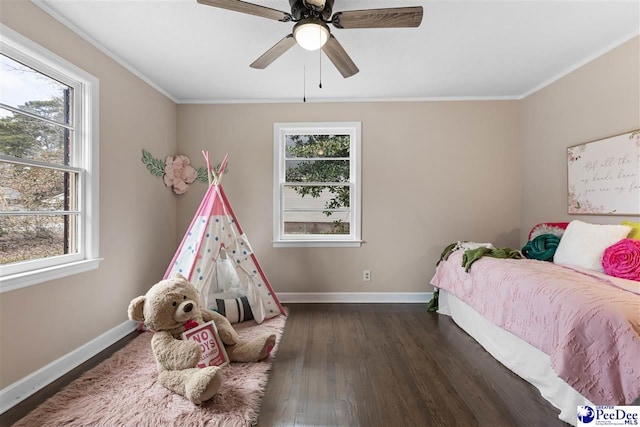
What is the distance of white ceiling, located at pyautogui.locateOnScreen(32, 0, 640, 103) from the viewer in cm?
200

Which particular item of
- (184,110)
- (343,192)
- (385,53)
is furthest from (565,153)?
(184,110)

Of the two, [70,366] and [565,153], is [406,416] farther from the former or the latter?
[565,153]

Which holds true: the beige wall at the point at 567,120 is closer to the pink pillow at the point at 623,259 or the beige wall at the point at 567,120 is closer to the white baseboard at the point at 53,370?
the pink pillow at the point at 623,259

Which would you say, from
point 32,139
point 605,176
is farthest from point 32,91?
point 605,176

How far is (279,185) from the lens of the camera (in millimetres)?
3650

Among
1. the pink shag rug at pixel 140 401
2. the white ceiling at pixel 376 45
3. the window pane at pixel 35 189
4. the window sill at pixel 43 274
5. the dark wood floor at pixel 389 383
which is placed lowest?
the dark wood floor at pixel 389 383

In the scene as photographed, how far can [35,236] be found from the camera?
6.55 feet

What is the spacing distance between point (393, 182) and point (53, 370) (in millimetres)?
3432

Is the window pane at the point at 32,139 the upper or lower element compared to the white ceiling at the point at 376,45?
lower

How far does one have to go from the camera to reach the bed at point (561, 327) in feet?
4.60

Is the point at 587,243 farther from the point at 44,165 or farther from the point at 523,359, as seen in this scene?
the point at 44,165

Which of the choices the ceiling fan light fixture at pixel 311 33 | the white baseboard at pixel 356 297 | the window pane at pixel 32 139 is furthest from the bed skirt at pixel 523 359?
the window pane at pixel 32 139

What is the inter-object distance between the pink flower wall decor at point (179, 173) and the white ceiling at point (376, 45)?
767 millimetres

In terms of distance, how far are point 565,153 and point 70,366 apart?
15.0ft
